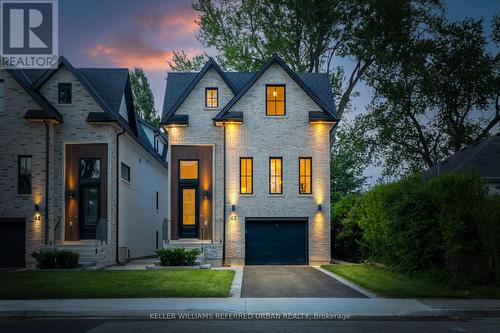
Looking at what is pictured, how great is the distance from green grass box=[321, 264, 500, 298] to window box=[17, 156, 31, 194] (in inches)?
610

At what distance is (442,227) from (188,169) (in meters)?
14.9

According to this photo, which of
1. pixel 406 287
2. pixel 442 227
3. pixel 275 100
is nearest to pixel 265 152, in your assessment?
pixel 275 100

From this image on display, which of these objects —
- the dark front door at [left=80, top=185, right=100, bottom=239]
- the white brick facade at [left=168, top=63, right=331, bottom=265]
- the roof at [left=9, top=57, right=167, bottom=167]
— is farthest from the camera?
the white brick facade at [left=168, top=63, right=331, bottom=265]

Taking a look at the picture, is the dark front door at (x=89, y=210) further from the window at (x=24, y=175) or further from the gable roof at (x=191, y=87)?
the gable roof at (x=191, y=87)

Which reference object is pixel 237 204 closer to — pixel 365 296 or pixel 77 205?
pixel 77 205

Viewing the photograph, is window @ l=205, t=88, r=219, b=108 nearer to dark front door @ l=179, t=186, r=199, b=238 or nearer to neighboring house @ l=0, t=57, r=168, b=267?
dark front door @ l=179, t=186, r=199, b=238

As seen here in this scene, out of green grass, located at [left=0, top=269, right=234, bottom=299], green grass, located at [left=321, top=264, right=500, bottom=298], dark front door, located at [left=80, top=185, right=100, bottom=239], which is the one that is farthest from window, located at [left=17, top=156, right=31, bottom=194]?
green grass, located at [left=321, top=264, right=500, bottom=298]

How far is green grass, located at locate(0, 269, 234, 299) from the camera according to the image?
16625 millimetres

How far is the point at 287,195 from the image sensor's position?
29.6 m

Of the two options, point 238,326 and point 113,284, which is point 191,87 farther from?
point 238,326

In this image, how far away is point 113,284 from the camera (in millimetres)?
18719

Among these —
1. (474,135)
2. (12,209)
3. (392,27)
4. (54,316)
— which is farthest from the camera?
(474,135)

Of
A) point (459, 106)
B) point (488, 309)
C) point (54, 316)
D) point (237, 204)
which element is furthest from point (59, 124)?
point (459, 106)

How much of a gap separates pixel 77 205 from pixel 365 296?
54.4 feet
